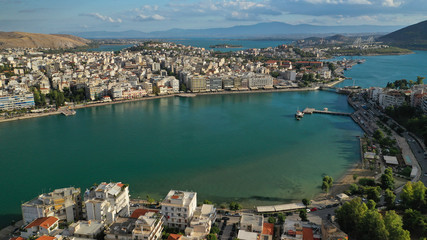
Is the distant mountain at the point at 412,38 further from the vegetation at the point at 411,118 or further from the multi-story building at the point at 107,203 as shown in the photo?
the multi-story building at the point at 107,203

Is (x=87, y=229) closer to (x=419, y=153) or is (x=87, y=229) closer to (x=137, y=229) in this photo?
(x=137, y=229)

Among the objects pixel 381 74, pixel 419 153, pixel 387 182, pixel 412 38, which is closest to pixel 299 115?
pixel 419 153

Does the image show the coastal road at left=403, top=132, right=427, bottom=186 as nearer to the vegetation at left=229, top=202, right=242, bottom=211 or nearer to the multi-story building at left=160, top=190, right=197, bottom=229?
the vegetation at left=229, top=202, right=242, bottom=211

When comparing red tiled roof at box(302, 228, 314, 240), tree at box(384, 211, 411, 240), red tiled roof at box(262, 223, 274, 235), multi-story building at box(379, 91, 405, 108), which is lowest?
red tiled roof at box(262, 223, 274, 235)

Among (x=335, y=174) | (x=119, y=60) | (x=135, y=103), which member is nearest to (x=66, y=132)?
(x=135, y=103)

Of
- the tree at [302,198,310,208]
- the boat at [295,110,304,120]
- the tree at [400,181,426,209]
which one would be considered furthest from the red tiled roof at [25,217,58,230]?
the boat at [295,110,304,120]
